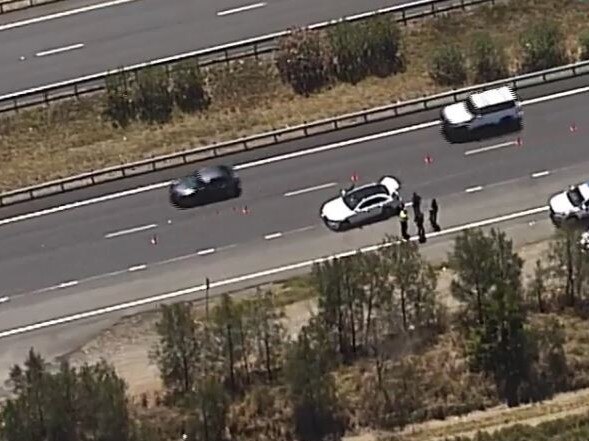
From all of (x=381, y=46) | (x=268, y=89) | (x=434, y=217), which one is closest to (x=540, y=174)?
(x=434, y=217)

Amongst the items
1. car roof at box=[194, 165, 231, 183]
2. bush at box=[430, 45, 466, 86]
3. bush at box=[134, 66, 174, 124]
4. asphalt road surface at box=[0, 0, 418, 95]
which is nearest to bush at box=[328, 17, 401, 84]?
bush at box=[430, 45, 466, 86]

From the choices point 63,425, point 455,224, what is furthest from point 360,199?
point 63,425

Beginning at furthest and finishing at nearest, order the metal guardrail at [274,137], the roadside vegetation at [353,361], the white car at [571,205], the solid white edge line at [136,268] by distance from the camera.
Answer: the metal guardrail at [274,137]
the solid white edge line at [136,268]
the white car at [571,205]
the roadside vegetation at [353,361]

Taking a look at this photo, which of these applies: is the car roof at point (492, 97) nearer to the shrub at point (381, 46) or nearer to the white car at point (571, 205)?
the shrub at point (381, 46)

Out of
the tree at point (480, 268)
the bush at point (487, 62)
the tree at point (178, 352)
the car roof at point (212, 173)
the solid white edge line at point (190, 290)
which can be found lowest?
the tree at point (178, 352)

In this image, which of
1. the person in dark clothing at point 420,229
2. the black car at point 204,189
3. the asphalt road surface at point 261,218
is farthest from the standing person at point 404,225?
the black car at point 204,189

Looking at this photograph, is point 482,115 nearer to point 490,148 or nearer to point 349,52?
point 490,148

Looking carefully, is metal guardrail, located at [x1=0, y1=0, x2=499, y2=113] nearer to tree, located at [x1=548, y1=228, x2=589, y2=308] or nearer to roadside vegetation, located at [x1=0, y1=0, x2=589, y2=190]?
roadside vegetation, located at [x1=0, y1=0, x2=589, y2=190]
